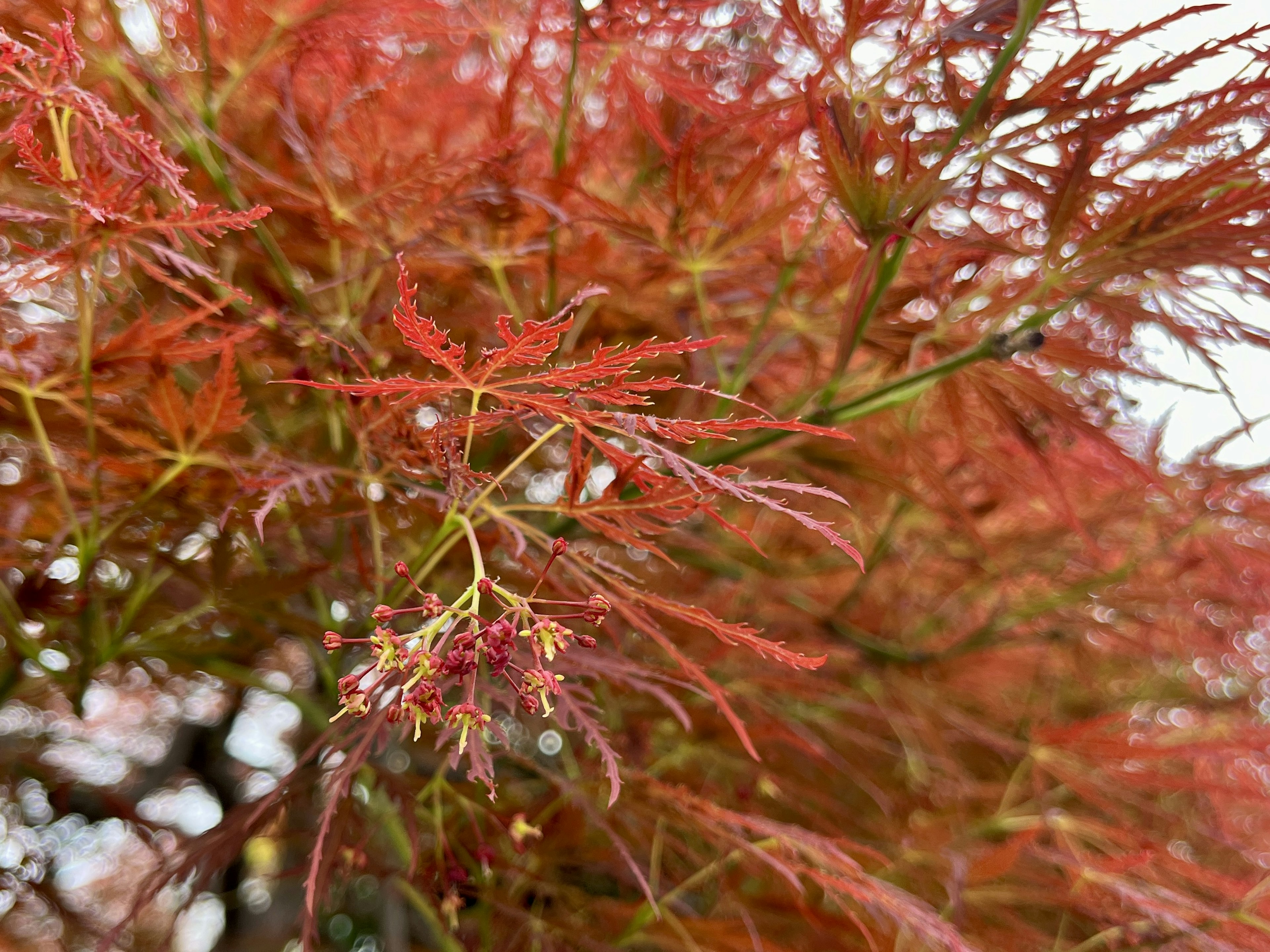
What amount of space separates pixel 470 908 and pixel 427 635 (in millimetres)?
753

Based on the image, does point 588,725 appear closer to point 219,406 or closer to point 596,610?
point 596,610

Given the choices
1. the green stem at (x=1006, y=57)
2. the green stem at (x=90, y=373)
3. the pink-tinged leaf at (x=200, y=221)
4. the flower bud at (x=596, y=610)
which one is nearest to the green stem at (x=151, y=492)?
the green stem at (x=90, y=373)

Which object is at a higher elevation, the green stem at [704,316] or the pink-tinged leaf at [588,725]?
the green stem at [704,316]

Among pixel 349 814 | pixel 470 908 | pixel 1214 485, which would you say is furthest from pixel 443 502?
pixel 1214 485

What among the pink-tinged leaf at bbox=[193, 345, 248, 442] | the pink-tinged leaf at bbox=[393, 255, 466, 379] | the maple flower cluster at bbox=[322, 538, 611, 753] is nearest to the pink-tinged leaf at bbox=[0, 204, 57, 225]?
the pink-tinged leaf at bbox=[193, 345, 248, 442]

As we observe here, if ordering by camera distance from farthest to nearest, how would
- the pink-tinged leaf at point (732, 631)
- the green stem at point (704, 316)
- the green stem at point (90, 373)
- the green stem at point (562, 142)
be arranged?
the green stem at point (704, 316) < the green stem at point (562, 142) < the green stem at point (90, 373) < the pink-tinged leaf at point (732, 631)

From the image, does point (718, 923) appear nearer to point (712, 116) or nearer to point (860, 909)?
point (860, 909)

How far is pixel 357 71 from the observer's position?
0.98m

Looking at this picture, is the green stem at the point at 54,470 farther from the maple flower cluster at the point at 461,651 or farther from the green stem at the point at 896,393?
the green stem at the point at 896,393

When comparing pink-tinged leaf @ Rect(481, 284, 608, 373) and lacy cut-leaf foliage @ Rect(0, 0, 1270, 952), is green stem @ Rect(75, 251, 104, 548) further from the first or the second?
pink-tinged leaf @ Rect(481, 284, 608, 373)

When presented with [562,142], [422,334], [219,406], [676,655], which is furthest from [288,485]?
[562,142]

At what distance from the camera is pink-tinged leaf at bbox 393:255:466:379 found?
527 mm

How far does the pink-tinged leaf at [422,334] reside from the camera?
1.73ft

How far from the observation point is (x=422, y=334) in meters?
0.54
